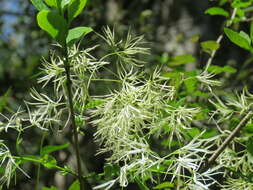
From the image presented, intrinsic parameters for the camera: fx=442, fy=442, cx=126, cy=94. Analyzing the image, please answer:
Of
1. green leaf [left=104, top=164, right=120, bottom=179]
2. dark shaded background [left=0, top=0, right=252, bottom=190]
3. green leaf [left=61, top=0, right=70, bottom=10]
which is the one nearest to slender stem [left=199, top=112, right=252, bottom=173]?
green leaf [left=104, top=164, right=120, bottom=179]

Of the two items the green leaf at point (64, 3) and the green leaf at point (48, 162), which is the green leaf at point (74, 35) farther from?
the green leaf at point (48, 162)

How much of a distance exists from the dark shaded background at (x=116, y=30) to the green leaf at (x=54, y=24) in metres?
1.33

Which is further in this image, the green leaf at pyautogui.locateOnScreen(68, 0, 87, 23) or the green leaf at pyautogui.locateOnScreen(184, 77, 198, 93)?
the green leaf at pyautogui.locateOnScreen(184, 77, 198, 93)

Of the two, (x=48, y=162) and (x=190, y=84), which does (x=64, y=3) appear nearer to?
(x=48, y=162)

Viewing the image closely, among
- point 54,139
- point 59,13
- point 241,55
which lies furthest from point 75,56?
point 241,55

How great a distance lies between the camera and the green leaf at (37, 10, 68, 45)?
68cm

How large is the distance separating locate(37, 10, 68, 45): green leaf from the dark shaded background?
1.33 m

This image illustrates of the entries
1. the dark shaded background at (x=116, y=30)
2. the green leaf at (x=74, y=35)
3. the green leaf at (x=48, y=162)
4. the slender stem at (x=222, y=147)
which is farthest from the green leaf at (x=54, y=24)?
the dark shaded background at (x=116, y=30)

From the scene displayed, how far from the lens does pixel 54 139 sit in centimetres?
198

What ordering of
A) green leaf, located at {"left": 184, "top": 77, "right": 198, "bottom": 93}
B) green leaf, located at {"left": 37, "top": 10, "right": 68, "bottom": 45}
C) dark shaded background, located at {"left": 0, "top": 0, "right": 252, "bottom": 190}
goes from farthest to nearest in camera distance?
dark shaded background, located at {"left": 0, "top": 0, "right": 252, "bottom": 190} < green leaf, located at {"left": 184, "top": 77, "right": 198, "bottom": 93} < green leaf, located at {"left": 37, "top": 10, "right": 68, "bottom": 45}

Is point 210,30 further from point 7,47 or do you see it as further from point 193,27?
point 7,47

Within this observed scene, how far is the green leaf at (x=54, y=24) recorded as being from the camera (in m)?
0.68

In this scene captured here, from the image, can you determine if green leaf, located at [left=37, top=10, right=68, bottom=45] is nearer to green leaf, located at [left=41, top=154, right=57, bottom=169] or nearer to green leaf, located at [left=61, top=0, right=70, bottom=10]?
green leaf, located at [left=61, top=0, right=70, bottom=10]

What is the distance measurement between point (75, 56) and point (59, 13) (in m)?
0.08
